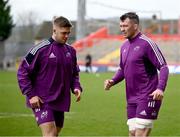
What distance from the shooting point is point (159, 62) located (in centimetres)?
860

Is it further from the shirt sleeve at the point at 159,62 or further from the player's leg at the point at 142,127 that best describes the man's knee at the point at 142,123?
the shirt sleeve at the point at 159,62

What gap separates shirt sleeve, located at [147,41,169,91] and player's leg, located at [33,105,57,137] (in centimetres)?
155

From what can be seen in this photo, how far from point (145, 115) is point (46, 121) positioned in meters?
1.44

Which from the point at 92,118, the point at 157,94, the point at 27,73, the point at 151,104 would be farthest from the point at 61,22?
the point at 92,118

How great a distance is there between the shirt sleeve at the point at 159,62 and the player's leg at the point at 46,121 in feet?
5.08

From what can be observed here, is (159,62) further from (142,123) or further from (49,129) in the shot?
(49,129)

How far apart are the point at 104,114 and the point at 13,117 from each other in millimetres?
2549

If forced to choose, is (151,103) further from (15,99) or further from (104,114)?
(15,99)

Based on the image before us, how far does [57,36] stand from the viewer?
8367mm

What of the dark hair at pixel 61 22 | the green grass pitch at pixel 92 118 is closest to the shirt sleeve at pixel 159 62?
the dark hair at pixel 61 22

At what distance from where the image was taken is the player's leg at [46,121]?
819cm

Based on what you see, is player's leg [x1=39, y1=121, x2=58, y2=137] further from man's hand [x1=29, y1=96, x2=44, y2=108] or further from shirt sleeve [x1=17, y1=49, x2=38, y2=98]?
shirt sleeve [x1=17, y1=49, x2=38, y2=98]

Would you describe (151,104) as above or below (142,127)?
above

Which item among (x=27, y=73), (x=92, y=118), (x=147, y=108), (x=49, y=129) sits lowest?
(x=92, y=118)
